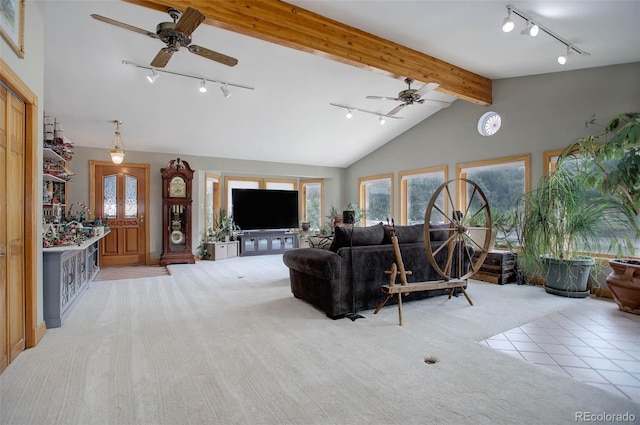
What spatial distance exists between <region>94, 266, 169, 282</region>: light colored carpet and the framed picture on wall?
4156 mm

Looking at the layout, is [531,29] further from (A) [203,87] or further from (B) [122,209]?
(B) [122,209]

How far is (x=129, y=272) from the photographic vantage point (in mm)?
6328

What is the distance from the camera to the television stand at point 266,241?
8580 mm

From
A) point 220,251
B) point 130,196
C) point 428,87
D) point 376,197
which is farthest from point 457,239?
point 130,196

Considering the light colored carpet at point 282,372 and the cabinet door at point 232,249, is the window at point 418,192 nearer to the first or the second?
the light colored carpet at point 282,372

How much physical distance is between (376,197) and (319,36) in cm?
584

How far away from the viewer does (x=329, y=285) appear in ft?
12.0

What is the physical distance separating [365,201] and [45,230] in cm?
744

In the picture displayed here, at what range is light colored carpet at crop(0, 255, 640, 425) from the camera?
1.94 metres

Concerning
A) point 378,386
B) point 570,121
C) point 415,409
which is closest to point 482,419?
point 415,409

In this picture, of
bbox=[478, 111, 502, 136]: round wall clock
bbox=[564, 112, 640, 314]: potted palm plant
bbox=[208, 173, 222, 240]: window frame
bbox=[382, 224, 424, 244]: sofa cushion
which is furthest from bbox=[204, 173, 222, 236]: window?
bbox=[564, 112, 640, 314]: potted palm plant

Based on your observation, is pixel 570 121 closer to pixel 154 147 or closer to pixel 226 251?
pixel 226 251

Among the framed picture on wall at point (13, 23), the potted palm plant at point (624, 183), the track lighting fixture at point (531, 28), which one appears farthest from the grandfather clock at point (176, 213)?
the potted palm plant at point (624, 183)

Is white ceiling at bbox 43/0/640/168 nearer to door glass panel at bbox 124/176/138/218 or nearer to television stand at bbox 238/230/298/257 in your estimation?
door glass panel at bbox 124/176/138/218
